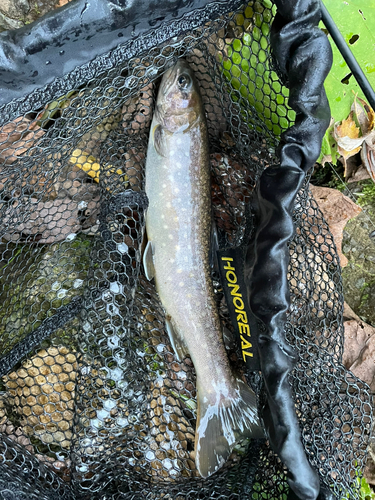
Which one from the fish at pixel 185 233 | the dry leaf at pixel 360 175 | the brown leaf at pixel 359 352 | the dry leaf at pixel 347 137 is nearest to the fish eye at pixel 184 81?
the fish at pixel 185 233

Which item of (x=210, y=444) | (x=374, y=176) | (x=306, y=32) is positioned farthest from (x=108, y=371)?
(x=374, y=176)

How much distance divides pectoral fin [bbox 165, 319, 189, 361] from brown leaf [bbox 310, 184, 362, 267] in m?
A: 1.22

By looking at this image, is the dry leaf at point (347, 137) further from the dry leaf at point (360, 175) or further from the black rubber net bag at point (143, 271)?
the black rubber net bag at point (143, 271)

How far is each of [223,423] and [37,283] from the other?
112 centimetres

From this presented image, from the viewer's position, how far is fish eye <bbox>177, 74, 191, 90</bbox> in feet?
6.56

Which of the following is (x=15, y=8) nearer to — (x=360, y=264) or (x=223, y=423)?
(x=223, y=423)

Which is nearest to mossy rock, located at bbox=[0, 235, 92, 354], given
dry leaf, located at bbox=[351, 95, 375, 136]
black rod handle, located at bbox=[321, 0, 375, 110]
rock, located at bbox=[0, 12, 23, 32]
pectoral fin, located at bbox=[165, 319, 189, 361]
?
pectoral fin, located at bbox=[165, 319, 189, 361]

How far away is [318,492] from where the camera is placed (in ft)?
4.83

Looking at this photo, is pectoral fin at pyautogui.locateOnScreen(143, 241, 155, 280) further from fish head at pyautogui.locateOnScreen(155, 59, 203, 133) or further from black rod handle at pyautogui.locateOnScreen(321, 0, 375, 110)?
black rod handle at pyautogui.locateOnScreen(321, 0, 375, 110)

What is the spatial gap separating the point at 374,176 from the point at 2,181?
2.26m

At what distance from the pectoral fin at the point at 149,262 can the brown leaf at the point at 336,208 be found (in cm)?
118

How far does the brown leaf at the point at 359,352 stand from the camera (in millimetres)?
2562

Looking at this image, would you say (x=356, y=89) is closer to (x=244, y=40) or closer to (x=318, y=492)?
(x=244, y=40)

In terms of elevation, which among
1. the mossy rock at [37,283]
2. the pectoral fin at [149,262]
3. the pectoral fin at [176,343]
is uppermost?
the mossy rock at [37,283]
